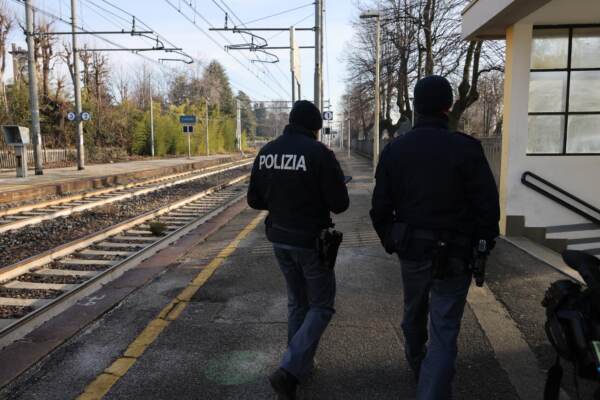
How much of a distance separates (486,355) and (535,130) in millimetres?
5891

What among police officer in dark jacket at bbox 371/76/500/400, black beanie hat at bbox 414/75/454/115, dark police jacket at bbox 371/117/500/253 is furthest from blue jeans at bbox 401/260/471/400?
black beanie hat at bbox 414/75/454/115

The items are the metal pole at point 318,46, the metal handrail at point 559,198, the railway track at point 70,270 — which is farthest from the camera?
the metal pole at point 318,46

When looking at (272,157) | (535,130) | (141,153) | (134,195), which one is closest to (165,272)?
(272,157)

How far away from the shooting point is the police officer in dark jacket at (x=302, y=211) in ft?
10.9

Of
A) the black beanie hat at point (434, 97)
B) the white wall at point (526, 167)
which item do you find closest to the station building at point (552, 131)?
the white wall at point (526, 167)

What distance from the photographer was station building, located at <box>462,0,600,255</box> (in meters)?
8.41

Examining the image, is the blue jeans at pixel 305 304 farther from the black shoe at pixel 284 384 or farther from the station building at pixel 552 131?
the station building at pixel 552 131

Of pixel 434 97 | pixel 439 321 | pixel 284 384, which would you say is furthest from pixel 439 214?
pixel 284 384

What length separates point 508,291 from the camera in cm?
538

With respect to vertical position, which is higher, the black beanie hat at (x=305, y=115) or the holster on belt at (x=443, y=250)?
the black beanie hat at (x=305, y=115)

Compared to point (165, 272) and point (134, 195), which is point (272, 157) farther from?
point (134, 195)

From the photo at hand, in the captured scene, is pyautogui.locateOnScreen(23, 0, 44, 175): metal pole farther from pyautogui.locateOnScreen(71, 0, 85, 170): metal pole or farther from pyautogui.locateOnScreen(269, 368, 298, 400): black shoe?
pyautogui.locateOnScreen(269, 368, 298, 400): black shoe

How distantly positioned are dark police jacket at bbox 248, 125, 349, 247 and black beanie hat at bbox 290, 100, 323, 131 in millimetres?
42

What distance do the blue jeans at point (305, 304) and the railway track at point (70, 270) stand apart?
2501mm
